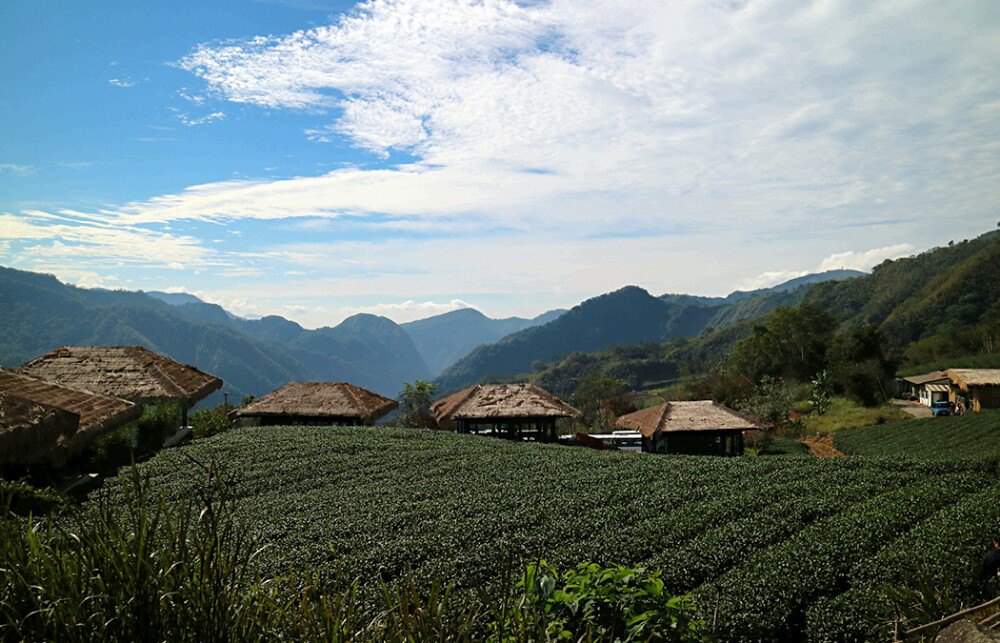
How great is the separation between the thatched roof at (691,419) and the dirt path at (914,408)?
23.7 metres

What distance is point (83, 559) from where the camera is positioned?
2.74 metres

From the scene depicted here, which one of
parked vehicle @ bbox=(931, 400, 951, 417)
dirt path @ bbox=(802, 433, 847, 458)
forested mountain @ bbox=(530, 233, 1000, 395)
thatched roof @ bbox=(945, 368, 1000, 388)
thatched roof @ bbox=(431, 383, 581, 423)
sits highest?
forested mountain @ bbox=(530, 233, 1000, 395)

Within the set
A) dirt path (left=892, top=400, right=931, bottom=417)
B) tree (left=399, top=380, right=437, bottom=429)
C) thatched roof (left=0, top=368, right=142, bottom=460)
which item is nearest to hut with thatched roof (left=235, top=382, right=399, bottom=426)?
tree (left=399, top=380, right=437, bottom=429)

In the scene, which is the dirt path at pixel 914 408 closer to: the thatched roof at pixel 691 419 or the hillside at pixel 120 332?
the thatched roof at pixel 691 419

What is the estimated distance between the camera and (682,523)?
28.4 feet

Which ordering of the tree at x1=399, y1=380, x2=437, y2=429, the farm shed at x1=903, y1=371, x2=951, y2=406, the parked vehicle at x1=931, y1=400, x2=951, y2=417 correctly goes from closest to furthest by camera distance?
the tree at x1=399, y1=380, x2=437, y2=429
the parked vehicle at x1=931, y1=400, x2=951, y2=417
the farm shed at x1=903, y1=371, x2=951, y2=406

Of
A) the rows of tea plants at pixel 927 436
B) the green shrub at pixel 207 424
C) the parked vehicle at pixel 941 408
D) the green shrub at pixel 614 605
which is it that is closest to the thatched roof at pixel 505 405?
the green shrub at pixel 207 424

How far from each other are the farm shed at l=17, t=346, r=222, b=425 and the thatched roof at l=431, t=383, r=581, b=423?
8.07 meters

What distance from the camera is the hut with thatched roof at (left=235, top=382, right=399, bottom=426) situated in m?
21.6

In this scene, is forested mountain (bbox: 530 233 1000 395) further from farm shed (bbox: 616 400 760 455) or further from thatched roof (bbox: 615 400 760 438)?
thatched roof (bbox: 615 400 760 438)

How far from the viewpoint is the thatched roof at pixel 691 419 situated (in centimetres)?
2214

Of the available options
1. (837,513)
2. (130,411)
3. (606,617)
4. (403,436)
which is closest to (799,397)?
(403,436)

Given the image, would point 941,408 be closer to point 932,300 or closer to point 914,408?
point 914,408

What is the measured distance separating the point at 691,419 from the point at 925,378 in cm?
3179
